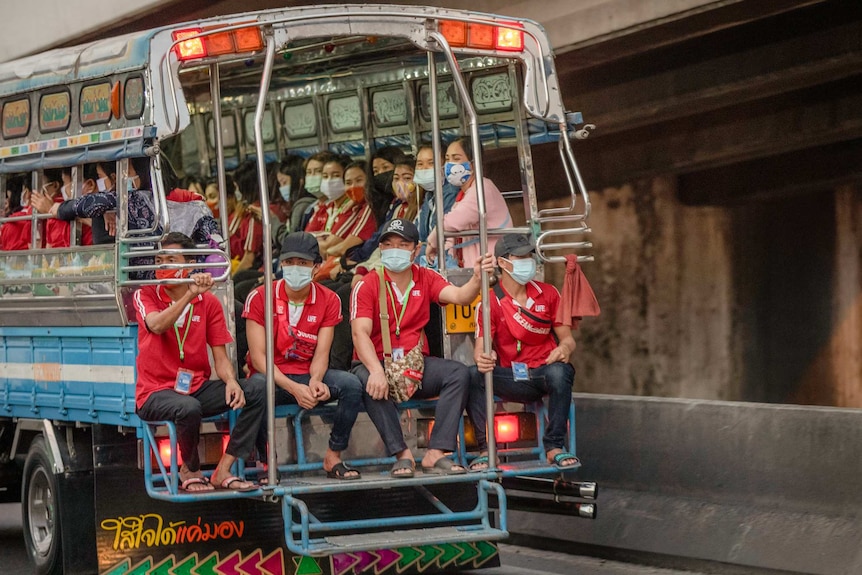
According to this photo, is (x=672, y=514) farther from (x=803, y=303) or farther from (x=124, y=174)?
(x=803, y=303)

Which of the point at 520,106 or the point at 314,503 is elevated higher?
the point at 520,106

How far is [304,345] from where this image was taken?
865cm

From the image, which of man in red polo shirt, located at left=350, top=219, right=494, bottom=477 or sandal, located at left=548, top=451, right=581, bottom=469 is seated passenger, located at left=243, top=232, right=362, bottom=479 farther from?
sandal, located at left=548, top=451, right=581, bottom=469

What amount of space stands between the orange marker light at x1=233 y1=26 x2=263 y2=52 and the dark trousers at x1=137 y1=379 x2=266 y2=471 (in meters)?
1.86

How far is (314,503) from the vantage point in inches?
344

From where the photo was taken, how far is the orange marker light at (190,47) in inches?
328

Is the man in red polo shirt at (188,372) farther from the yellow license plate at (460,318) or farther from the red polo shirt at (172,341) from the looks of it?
the yellow license plate at (460,318)

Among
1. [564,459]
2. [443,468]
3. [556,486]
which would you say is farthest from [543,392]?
[443,468]

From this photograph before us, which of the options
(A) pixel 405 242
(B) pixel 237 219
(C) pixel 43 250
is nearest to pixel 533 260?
(A) pixel 405 242

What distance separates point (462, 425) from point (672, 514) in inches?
70.7

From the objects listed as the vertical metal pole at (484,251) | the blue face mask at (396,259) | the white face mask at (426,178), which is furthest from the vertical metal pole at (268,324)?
the white face mask at (426,178)

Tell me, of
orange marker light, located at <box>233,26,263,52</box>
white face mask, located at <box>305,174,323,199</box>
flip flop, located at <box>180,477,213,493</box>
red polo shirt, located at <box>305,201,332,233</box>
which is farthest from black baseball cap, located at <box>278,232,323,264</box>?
white face mask, located at <box>305,174,323,199</box>

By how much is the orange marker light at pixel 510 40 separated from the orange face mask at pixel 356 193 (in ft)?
10.1

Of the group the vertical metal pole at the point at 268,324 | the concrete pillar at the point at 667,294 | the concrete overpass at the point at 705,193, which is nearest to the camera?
the vertical metal pole at the point at 268,324
